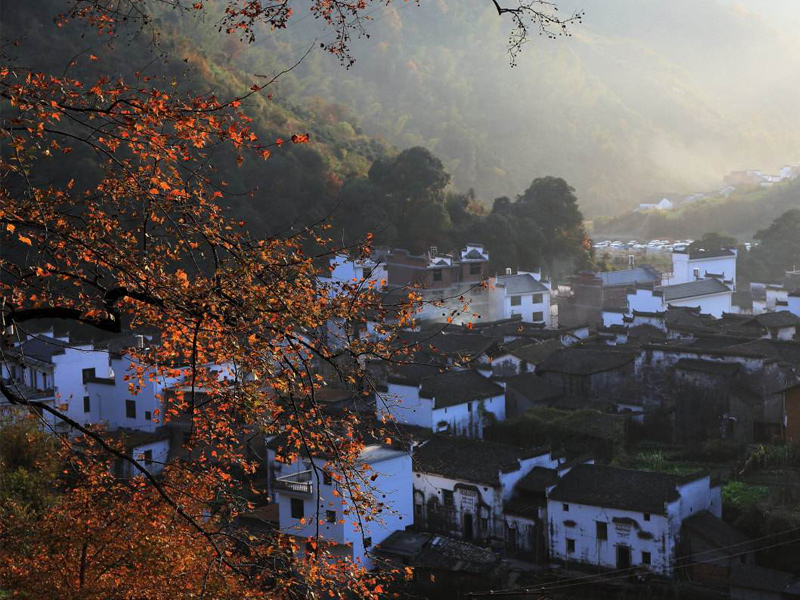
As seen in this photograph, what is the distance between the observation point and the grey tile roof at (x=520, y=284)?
27.4m

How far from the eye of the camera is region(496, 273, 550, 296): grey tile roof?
1080 inches

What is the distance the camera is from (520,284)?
91.2 ft

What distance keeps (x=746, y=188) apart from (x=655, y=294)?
31.0 metres

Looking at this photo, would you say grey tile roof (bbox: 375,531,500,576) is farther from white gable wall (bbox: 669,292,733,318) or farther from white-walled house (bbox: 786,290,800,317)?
white gable wall (bbox: 669,292,733,318)

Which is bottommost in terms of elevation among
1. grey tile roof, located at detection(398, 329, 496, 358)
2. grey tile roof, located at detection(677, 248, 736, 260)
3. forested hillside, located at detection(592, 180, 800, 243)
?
grey tile roof, located at detection(398, 329, 496, 358)

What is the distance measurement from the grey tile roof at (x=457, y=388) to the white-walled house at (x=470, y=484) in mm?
2608

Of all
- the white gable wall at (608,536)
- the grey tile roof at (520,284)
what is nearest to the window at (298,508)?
the white gable wall at (608,536)

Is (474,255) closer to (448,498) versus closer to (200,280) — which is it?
(448,498)

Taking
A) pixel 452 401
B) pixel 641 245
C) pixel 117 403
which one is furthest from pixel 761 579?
pixel 641 245

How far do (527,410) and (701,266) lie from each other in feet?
48.2

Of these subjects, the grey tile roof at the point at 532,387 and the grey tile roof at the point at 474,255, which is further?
the grey tile roof at the point at 474,255

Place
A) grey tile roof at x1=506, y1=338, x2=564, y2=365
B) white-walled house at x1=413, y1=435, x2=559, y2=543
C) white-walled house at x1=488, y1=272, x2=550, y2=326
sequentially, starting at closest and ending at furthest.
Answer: white-walled house at x1=413, y1=435, x2=559, y2=543 → grey tile roof at x1=506, y1=338, x2=564, y2=365 → white-walled house at x1=488, y1=272, x2=550, y2=326

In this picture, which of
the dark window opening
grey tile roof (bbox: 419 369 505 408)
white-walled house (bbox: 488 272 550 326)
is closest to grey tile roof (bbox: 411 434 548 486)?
grey tile roof (bbox: 419 369 505 408)

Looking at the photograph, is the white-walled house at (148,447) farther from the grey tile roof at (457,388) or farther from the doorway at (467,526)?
the doorway at (467,526)
